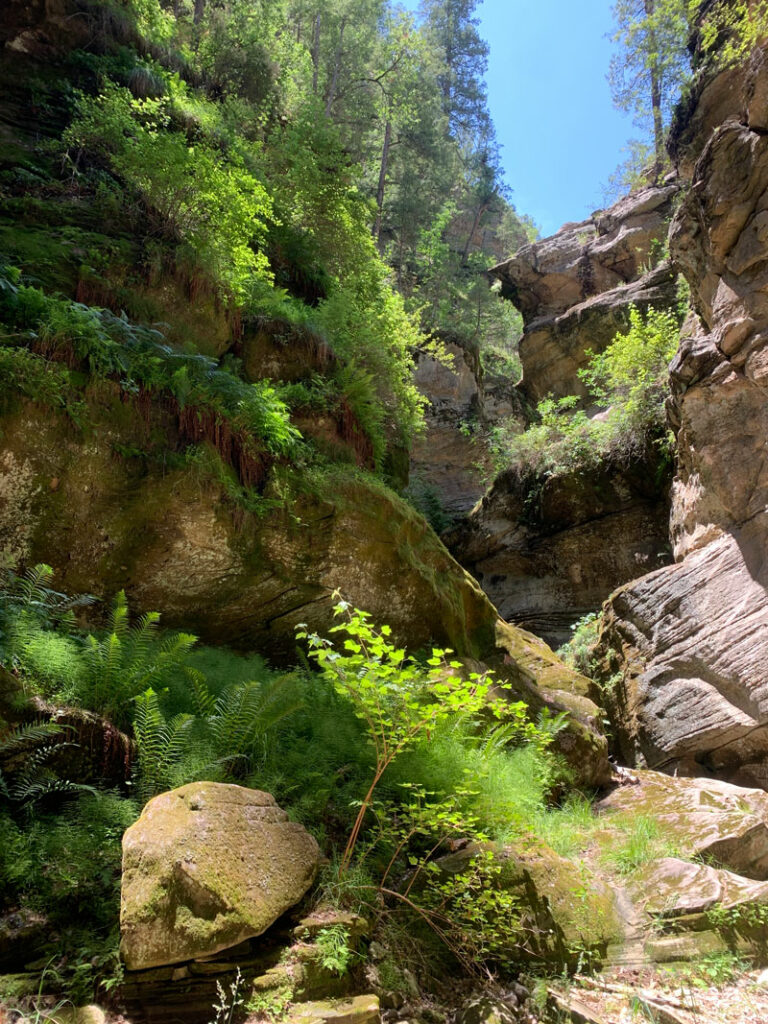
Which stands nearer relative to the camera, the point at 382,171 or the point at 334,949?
the point at 334,949

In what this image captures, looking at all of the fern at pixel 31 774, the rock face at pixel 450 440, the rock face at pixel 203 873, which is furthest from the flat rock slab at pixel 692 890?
the rock face at pixel 450 440

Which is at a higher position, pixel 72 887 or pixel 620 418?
pixel 620 418

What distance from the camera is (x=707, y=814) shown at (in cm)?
609

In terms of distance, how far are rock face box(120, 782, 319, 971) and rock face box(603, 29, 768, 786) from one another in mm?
7705

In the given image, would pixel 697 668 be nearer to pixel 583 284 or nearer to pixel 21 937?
pixel 21 937

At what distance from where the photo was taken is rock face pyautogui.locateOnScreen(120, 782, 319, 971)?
255 cm

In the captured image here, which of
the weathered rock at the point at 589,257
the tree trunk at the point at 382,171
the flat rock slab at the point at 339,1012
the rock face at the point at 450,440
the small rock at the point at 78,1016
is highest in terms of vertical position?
the tree trunk at the point at 382,171

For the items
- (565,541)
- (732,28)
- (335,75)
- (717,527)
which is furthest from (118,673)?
(335,75)

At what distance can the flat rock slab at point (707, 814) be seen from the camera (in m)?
5.40

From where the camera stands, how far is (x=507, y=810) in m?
4.14

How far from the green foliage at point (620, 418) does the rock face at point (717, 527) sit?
104 inches

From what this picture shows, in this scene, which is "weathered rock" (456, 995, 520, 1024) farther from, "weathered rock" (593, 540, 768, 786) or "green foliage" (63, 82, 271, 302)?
"green foliage" (63, 82, 271, 302)

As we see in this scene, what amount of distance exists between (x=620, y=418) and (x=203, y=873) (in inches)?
546

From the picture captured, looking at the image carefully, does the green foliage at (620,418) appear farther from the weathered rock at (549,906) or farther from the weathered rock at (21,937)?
the weathered rock at (21,937)
